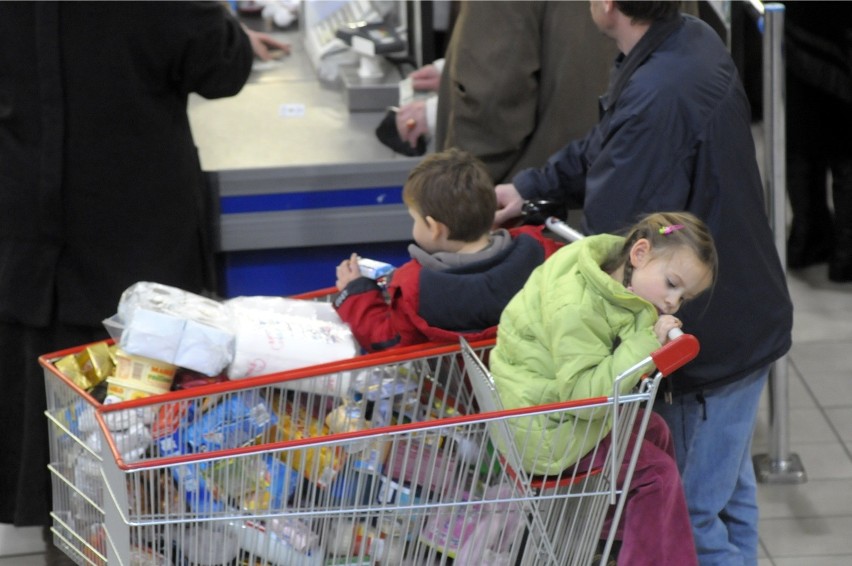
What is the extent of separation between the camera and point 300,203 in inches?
152

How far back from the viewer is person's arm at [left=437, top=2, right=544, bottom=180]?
11.3 ft

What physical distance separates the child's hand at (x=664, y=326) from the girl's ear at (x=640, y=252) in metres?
0.12

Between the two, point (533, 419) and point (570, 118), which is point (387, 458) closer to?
point (533, 419)

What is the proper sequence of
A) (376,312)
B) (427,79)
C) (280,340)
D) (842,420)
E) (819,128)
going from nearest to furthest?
1. (280,340)
2. (376,312)
3. (427,79)
4. (842,420)
5. (819,128)

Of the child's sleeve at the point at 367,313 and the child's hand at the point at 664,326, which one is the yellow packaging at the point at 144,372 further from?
the child's hand at the point at 664,326

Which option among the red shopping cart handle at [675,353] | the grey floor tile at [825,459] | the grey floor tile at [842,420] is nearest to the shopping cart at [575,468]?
the red shopping cart handle at [675,353]

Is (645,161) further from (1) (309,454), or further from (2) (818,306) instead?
(2) (818,306)

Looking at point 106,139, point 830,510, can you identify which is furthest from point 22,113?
point 830,510

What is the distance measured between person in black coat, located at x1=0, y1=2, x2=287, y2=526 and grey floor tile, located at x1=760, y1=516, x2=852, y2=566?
6.05 feet

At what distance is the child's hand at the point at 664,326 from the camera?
2373 mm

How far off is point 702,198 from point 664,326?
416mm

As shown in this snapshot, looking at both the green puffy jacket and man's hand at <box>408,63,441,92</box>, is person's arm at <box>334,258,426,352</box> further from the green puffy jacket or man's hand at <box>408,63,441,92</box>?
man's hand at <box>408,63,441,92</box>

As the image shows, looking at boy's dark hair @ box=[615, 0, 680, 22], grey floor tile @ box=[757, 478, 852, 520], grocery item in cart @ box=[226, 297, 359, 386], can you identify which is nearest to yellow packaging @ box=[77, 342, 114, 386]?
grocery item in cart @ box=[226, 297, 359, 386]

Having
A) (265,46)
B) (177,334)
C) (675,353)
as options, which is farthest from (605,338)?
(265,46)
